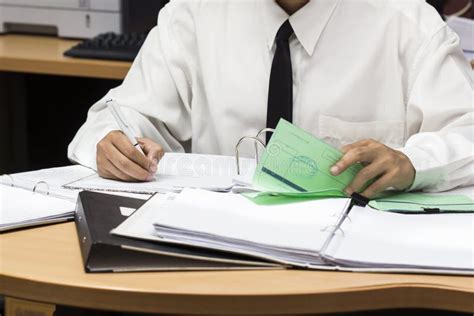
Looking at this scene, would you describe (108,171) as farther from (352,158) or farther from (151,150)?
(352,158)

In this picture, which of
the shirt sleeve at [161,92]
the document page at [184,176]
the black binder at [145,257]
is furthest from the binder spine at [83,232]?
the shirt sleeve at [161,92]

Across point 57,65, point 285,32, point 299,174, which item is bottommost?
point 57,65

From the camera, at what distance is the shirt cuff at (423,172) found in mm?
1339

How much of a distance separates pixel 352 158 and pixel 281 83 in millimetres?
467

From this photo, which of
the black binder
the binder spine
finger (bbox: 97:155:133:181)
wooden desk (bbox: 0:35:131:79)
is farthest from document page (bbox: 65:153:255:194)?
wooden desk (bbox: 0:35:131:79)

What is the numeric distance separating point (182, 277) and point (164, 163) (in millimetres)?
529

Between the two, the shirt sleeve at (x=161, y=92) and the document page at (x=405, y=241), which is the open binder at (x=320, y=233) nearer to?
the document page at (x=405, y=241)

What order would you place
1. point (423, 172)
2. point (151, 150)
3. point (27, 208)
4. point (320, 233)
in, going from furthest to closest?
point (151, 150) < point (423, 172) < point (27, 208) < point (320, 233)

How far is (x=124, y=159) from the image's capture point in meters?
1.41

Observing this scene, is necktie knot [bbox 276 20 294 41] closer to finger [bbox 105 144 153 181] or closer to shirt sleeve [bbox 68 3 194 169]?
shirt sleeve [bbox 68 3 194 169]

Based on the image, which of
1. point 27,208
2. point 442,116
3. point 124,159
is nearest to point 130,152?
point 124,159

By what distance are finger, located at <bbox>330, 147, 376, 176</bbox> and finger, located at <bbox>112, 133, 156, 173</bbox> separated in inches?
12.9

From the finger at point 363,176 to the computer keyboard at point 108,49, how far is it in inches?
41.0

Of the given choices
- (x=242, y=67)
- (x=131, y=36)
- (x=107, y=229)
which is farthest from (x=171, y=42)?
(x=107, y=229)
